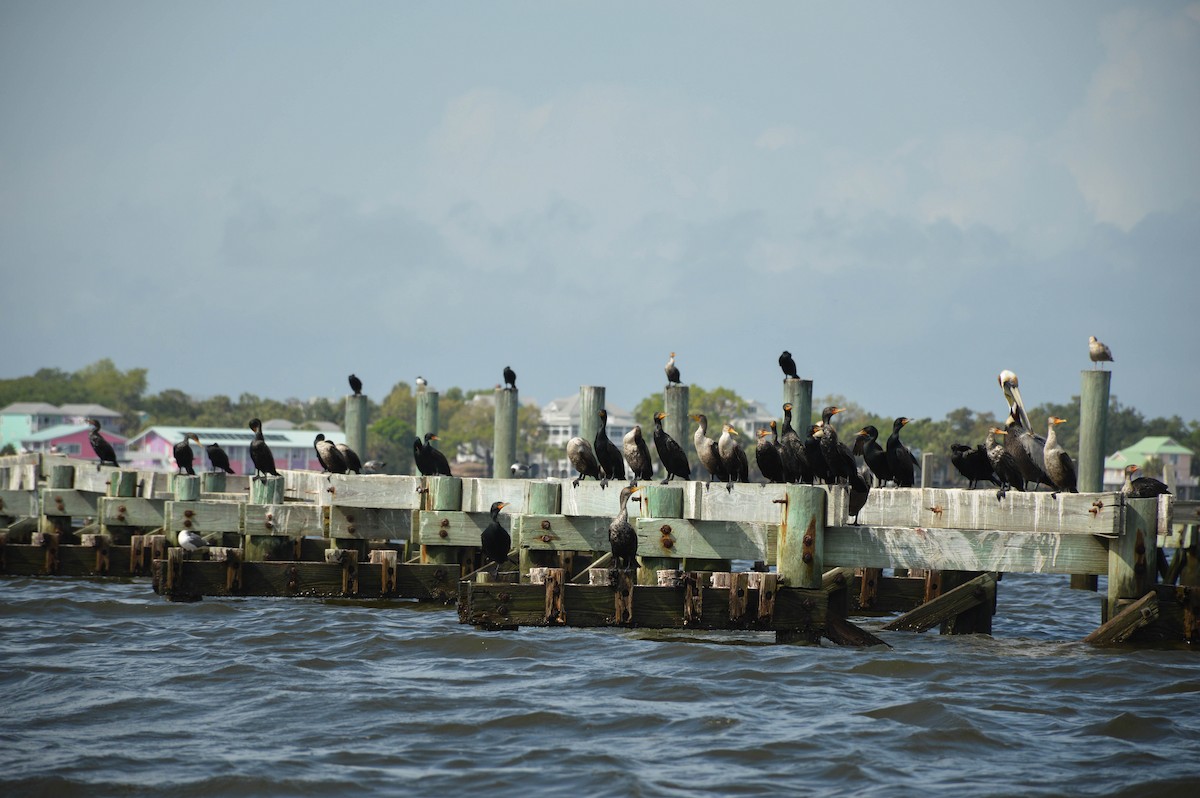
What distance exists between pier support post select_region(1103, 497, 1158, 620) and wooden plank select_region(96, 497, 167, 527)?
15.5 meters

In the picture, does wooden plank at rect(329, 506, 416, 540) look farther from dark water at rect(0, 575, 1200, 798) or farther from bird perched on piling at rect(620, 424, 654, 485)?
bird perched on piling at rect(620, 424, 654, 485)

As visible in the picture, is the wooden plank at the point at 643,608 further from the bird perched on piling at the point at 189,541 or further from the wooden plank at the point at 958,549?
the bird perched on piling at the point at 189,541

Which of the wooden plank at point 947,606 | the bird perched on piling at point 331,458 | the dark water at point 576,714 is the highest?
the bird perched on piling at point 331,458

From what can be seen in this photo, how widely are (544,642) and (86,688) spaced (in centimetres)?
557

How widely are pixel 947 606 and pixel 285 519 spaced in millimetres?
9309

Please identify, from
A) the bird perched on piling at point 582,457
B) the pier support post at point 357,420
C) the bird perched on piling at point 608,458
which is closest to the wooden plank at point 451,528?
the bird perched on piling at point 582,457

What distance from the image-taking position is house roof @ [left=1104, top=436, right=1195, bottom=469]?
123 m

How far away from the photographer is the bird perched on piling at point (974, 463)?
59.6 ft

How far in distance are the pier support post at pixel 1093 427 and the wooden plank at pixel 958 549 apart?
5.17 meters

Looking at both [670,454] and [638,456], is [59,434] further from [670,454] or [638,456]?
[670,454]

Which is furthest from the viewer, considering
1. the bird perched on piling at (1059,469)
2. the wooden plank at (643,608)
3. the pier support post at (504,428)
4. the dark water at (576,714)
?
the pier support post at (504,428)

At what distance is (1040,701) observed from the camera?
47.6 ft

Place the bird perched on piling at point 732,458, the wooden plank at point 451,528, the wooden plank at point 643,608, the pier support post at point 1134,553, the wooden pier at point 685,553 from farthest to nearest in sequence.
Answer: the wooden plank at point 451,528 → the bird perched on piling at point 732,458 → the pier support post at point 1134,553 → the wooden pier at point 685,553 → the wooden plank at point 643,608

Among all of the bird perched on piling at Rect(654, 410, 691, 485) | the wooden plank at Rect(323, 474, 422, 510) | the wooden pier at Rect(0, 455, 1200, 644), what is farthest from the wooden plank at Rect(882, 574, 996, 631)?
the wooden plank at Rect(323, 474, 422, 510)
